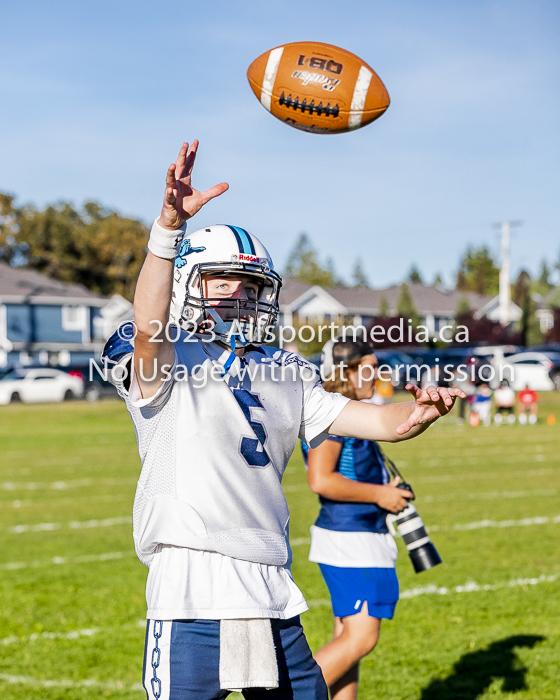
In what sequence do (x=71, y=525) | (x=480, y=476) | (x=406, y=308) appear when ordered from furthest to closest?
(x=406, y=308) → (x=480, y=476) → (x=71, y=525)

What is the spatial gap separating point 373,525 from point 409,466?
11.2 m

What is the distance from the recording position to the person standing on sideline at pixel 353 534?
14.2 feet

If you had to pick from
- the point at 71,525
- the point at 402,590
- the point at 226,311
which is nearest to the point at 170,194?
the point at 226,311

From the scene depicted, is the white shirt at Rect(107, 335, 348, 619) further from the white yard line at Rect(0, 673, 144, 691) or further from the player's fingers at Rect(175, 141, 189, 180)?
the white yard line at Rect(0, 673, 144, 691)

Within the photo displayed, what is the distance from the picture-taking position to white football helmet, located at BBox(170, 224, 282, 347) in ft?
9.77

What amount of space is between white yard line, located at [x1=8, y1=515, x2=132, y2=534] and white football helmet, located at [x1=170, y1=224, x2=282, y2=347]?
7.70 meters

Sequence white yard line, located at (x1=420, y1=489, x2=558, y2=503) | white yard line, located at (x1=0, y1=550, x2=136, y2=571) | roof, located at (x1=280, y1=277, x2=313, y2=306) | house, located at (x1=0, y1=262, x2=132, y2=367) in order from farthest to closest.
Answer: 1. roof, located at (x1=280, y1=277, x2=313, y2=306)
2. house, located at (x1=0, y1=262, x2=132, y2=367)
3. white yard line, located at (x1=420, y1=489, x2=558, y2=503)
4. white yard line, located at (x1=0, y1=550, x2=136, y2=571)

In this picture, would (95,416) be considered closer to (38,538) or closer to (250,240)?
(38,538)

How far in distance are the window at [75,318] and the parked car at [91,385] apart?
13.8 meters

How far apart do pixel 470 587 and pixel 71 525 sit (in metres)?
5.10

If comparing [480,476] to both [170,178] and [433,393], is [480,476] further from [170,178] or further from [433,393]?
[170,178]

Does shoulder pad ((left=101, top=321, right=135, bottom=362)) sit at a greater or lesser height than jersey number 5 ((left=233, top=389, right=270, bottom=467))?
greater

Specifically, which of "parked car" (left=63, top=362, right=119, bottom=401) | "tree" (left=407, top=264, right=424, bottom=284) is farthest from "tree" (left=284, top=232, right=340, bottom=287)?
"parked car" (left=63, top=362, right=119, bottom=401)

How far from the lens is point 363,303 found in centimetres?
6656
